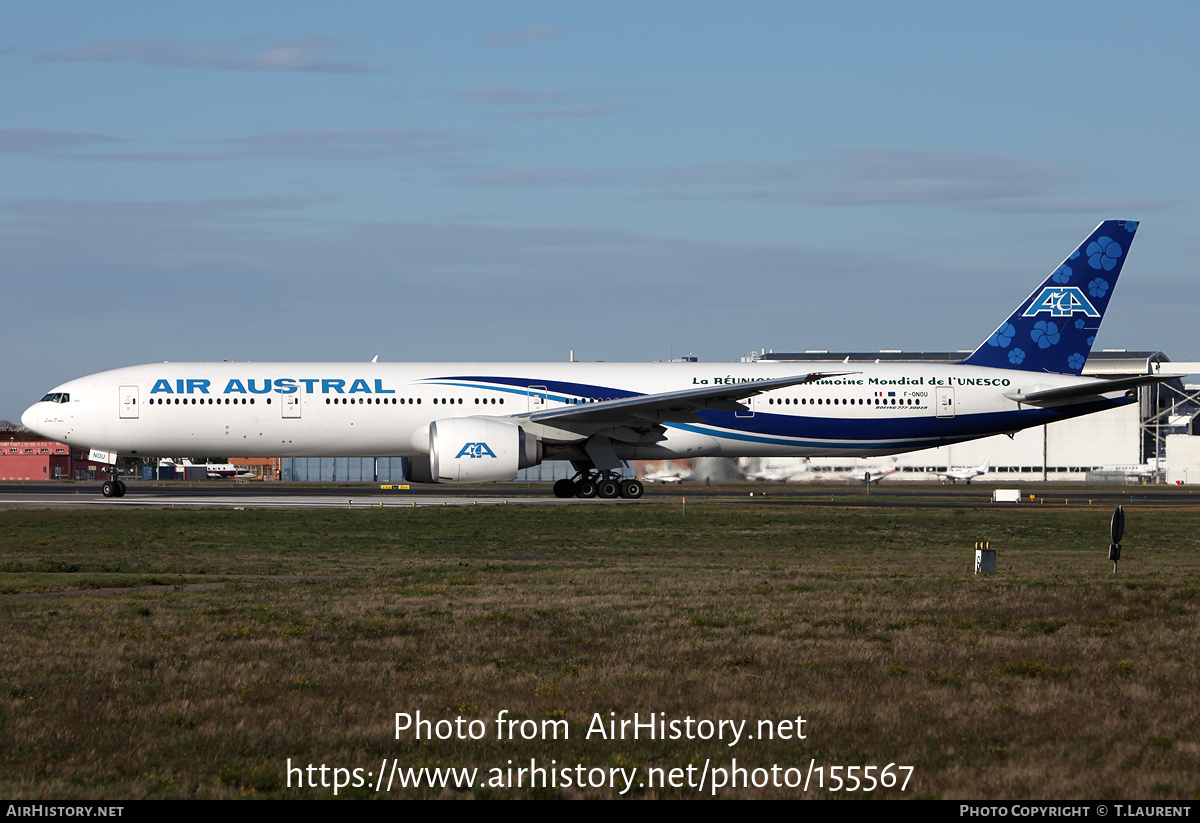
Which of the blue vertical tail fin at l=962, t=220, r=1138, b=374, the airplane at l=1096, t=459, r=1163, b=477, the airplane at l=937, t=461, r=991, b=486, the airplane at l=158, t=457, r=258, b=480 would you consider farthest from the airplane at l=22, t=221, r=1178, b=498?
the airplane at l=158, t=457, r=258, b=480

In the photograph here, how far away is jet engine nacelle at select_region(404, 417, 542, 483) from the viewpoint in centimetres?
3581

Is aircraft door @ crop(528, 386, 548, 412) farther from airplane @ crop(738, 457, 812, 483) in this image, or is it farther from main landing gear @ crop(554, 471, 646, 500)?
airplane @ crop(738, 457, 812, 483)

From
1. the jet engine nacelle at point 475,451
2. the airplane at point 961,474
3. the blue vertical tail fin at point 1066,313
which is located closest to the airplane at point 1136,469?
the airplane at point 961,474

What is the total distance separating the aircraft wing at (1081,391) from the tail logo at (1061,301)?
136 inches

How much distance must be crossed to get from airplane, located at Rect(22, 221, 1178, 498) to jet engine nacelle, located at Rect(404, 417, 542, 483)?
0.14 ft

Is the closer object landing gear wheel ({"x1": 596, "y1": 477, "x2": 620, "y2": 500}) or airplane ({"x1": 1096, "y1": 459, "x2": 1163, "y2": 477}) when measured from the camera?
landing gear wheel ({"x1": 596, "y1": 477, "x2": 620, "y2": 500})

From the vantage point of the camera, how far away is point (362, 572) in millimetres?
18891

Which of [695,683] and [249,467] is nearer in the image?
[695,683]

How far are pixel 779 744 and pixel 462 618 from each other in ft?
19.7

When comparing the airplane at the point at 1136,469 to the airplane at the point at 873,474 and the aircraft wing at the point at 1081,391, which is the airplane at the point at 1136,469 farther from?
the aircraft wing at the point at 1081,391

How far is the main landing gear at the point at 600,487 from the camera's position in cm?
3997

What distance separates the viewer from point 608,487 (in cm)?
3991
